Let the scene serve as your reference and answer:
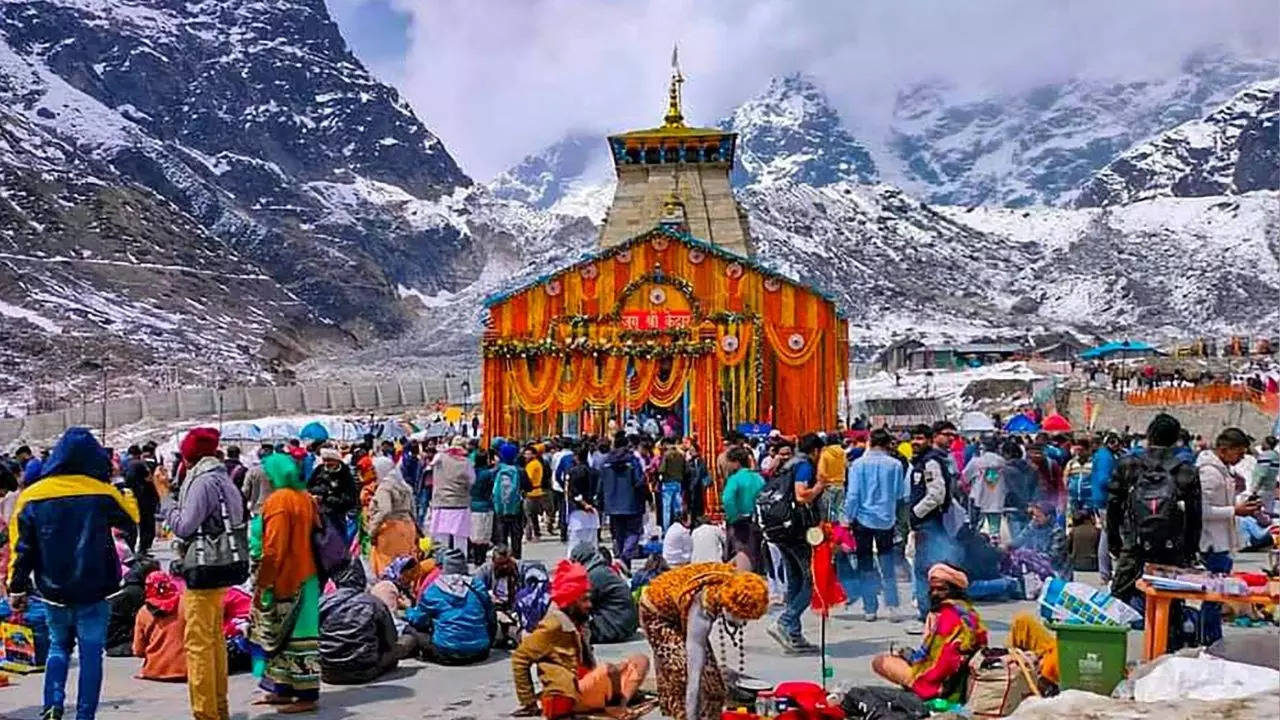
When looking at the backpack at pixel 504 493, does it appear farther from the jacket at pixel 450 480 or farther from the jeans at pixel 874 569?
the jeans at pixel 874 569

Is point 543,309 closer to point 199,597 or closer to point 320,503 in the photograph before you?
point 320,503

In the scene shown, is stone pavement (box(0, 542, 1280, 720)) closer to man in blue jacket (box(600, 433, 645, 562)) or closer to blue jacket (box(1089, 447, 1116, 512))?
blue jacket (box(1089, 447, 1116, 512))

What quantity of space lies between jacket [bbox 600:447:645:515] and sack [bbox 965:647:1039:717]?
5.80m

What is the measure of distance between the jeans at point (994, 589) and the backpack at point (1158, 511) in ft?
8.75

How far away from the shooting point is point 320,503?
322 inches

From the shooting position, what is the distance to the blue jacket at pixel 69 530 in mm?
5809

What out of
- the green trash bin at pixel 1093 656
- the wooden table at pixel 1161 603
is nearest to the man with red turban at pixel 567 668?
the green trash bin at pixel 1093 656

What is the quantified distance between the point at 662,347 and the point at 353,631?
579 inches

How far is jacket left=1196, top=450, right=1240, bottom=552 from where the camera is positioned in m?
7.09

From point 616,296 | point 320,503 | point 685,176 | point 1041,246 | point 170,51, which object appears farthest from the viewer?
point 170,51

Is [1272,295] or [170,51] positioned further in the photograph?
[170,51]

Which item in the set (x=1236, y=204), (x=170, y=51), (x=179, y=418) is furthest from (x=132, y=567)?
(x=170, y=51)

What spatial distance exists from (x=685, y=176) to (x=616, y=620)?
26.0 meters

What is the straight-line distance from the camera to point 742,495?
8.83 meters
